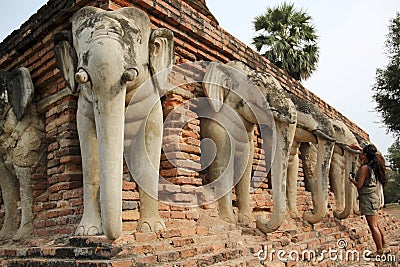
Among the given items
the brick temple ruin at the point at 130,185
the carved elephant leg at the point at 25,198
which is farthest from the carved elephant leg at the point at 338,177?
the carved elephant leg at the point at 25,198

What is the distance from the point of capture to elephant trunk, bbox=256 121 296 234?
4.87 m

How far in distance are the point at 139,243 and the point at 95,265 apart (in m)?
0.51

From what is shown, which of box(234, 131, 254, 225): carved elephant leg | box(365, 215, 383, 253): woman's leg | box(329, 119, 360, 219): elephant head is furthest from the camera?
box(329, 119, 360, 219): elephant head

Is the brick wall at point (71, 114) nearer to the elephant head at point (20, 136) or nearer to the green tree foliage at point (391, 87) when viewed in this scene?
the elephant head at point (20, 136)

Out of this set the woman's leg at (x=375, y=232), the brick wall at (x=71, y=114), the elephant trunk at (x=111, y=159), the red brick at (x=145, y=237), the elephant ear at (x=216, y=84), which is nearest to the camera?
the elephant trunk at (x=111, y=159)

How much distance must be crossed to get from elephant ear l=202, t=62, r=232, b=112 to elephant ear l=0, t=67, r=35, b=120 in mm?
1966

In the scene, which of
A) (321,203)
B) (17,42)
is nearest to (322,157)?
(321,203)

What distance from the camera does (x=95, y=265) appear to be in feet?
10.5

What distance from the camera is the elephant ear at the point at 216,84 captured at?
16.6ft

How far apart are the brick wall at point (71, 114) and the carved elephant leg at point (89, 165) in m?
0.30

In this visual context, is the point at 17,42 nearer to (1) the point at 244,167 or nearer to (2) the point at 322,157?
(1) the point at 244,167
